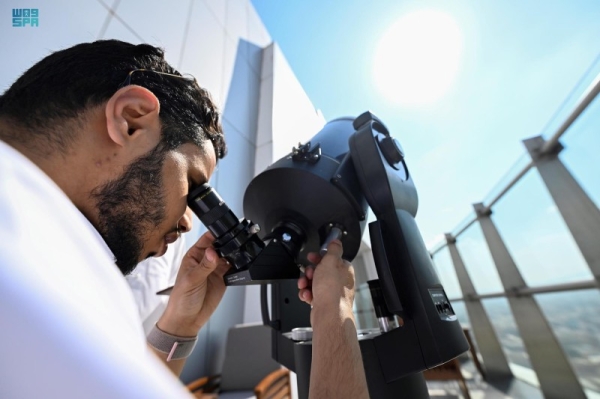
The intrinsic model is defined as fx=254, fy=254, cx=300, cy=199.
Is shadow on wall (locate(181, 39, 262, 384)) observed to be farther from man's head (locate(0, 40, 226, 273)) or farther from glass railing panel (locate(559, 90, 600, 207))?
glass railing panel (locate(559, 90, 600, 207))

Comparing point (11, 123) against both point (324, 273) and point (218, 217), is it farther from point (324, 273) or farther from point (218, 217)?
point (324, 273)

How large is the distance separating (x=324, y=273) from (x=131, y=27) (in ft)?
7.34

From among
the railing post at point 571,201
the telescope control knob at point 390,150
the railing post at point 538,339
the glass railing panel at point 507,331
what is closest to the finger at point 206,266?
the telescope control knob at point 390,150

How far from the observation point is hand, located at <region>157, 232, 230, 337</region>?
2.32 ft

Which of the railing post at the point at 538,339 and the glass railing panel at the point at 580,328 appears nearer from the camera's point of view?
the glass railing panel at the point at 580,328

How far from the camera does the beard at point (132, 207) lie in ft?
1.64

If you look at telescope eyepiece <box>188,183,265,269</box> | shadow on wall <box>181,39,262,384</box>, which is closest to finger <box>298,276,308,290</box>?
telescope eyepiece <box>188,183,265,269</box>

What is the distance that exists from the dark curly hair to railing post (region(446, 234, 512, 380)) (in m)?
3.09

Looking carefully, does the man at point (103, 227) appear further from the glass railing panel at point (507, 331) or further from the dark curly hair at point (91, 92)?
the glass railing panel at point (507, 331)

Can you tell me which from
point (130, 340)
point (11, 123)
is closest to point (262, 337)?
point (11, 123)

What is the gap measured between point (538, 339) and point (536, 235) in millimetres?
767

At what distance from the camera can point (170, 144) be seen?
0.58 metres

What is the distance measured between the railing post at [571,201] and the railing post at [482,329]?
1.60 metres
